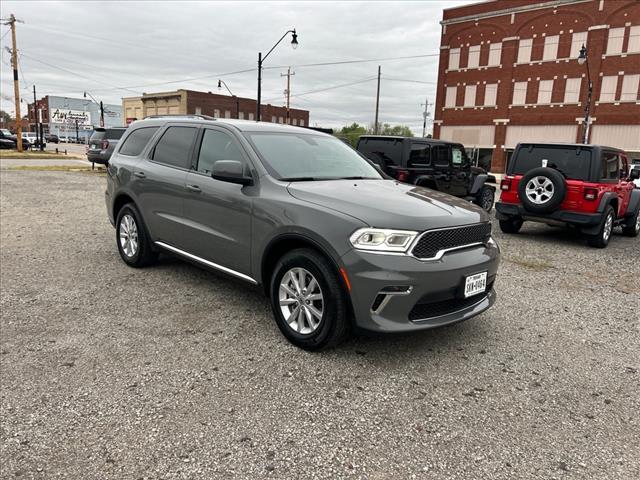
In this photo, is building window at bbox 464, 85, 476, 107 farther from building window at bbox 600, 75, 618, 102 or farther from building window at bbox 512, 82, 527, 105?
building window at bbox 600, 75, 618, 102

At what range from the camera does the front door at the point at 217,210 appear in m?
4.20

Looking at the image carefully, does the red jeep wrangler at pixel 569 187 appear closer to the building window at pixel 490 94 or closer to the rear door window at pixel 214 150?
the rear door window at pixel 214 150

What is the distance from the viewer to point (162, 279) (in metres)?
5.54

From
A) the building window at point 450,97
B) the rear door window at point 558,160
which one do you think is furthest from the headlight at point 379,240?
the building window at point 450,97

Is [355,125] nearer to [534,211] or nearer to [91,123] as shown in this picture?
[91,123]

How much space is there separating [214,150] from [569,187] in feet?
20.6

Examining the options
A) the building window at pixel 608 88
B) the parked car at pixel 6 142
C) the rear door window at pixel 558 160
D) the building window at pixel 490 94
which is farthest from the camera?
the building window at pixel 490 94

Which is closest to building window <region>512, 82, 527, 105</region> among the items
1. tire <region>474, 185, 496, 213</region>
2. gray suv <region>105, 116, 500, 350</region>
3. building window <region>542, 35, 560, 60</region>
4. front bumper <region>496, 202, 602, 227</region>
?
building window <region>542, 35, 560, 60</region>

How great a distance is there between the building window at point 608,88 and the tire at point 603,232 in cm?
3264

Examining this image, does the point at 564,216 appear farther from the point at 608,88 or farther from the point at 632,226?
the point at 608,88

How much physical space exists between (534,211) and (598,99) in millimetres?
33649

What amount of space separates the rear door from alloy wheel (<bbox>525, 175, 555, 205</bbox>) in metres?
6.00

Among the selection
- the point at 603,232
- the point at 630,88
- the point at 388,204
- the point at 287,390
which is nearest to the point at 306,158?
the point at 388,204

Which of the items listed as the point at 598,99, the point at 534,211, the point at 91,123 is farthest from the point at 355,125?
the point at 534,211
